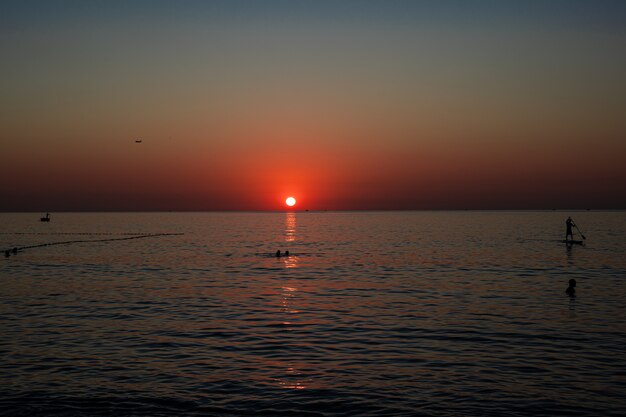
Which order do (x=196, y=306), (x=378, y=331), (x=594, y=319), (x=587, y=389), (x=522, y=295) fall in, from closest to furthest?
(x=587, y=389) < (x=378, y=331) < (x=594, y=319) < (x=196, y=306) < (x=522, y=295)

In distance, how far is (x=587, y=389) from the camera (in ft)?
60.5

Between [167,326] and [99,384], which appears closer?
[99,384]

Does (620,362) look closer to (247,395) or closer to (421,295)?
(247,395)

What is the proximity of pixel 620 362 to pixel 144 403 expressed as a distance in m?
16.0

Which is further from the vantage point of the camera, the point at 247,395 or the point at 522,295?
the point at 522,295

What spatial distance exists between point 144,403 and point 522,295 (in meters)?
28.8

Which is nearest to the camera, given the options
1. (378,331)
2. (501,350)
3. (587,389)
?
(587,389)

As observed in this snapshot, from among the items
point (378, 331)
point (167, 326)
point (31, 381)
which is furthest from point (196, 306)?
point (31, 381)

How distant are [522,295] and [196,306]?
66.8 ft

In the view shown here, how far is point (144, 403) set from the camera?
16953 millimetres

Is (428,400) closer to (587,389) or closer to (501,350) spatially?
(587,389)

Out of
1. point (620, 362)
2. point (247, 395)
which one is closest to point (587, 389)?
point (620, 362)

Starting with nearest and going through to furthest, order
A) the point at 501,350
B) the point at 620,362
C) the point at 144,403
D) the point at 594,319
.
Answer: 1. the point at 144,403
2. the point at 620,362
3. the point at 501,350
4. the point at 594,319

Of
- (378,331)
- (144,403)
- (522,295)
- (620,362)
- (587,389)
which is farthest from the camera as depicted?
(522,295)
